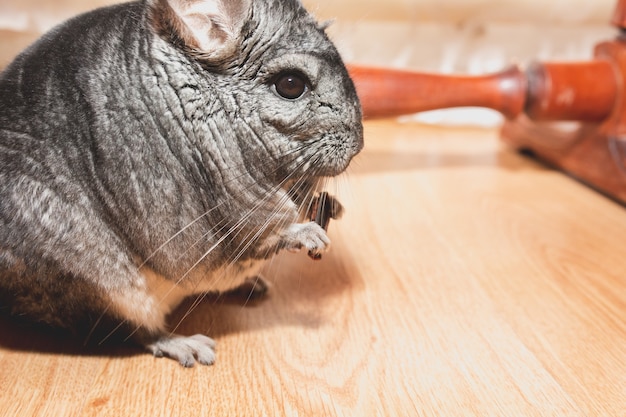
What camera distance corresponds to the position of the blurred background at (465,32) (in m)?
2.46

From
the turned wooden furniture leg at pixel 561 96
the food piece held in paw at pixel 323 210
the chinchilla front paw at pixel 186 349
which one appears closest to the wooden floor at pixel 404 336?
the chinchilla front paw at pixel 186 349

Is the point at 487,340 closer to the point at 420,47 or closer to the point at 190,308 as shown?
the point at 190,308

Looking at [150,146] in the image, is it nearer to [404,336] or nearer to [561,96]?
[404,336]

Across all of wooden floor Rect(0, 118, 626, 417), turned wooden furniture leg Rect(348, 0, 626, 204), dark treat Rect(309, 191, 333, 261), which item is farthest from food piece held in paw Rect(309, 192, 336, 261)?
turned wooden furniture leg Rect(348, 0, 626, 204)

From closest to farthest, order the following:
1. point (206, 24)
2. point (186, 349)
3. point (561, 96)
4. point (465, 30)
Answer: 1. point (206, 24)
2. point (186, 349)
3. point (561, 96)
4. point (465, 30)

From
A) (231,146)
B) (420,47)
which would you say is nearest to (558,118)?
(420,47)

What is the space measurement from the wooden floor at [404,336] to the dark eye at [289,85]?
0.90 feet

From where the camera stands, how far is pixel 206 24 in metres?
1.03

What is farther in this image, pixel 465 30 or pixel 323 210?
pixel 465 30

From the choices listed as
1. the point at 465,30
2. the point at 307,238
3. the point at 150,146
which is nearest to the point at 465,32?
the point at 465,30

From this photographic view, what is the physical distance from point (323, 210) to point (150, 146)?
35 centimetres

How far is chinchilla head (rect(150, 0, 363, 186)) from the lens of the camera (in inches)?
40.9

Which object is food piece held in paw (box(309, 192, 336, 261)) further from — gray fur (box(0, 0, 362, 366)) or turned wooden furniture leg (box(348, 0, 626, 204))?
turned wooden furniture leg (box(348, 0, 626, 204))

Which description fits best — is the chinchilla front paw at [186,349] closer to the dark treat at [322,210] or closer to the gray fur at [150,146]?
the gray fur at [150,146]
